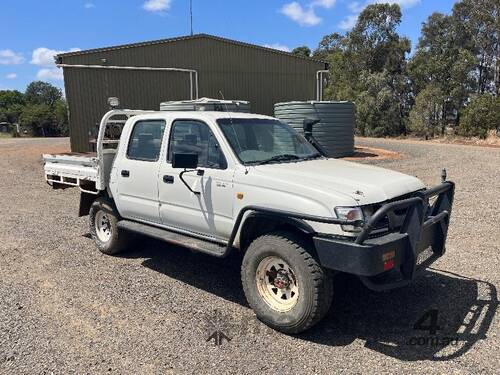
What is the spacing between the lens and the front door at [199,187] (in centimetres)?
474

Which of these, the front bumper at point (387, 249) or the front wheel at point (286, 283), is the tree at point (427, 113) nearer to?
the front bumper at point (387, 249)

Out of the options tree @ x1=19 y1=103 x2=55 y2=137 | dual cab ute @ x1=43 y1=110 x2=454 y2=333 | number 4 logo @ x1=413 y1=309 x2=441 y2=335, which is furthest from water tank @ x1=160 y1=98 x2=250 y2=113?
tree @ x1=19 y1=103 x2=55 y2=137

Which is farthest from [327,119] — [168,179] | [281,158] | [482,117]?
[482,117]

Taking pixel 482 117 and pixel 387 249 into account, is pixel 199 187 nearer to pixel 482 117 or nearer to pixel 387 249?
pixel 387 249

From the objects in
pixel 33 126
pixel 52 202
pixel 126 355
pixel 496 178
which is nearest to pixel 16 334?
pixel 126 355

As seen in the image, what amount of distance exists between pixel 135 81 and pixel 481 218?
15857 mm

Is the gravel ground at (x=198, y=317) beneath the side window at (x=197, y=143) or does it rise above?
beneath

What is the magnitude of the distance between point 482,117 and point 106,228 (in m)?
28.3

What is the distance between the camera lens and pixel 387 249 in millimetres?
3773

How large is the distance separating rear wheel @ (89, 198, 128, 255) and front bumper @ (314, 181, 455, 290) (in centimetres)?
340

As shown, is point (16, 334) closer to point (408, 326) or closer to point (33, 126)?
point (408, 326)

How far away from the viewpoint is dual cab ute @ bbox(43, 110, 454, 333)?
3.89 meters

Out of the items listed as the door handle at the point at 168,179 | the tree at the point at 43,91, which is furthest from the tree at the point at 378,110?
the tree at the point at 43,91

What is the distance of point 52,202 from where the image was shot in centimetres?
1062
